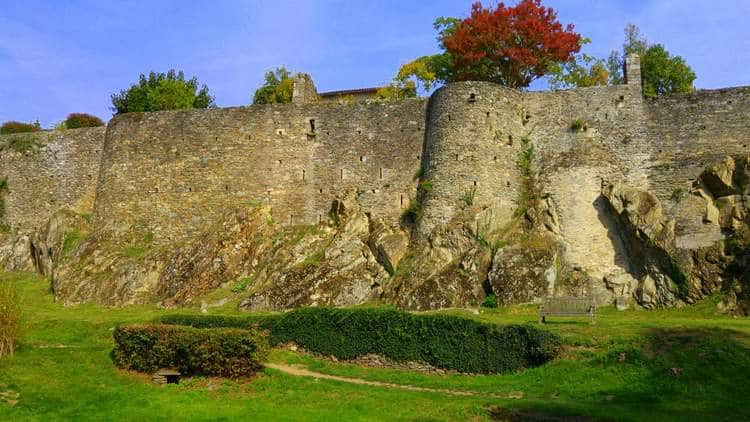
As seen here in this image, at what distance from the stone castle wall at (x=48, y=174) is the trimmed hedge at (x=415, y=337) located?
64.9 feet

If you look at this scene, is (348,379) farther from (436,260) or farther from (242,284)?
(242,284)

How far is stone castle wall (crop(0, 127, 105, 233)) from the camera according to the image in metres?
41.3

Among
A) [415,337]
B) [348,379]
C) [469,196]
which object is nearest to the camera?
[348,379]

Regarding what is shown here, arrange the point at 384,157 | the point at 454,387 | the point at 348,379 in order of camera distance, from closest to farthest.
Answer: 1. the point at 454,387
2. the point at 348,379
3. the point at 384,157

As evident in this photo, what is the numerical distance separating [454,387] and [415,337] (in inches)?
98.6

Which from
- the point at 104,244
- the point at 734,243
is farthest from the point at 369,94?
the point at 734,243

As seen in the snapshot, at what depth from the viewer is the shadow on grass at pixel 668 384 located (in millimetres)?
17766

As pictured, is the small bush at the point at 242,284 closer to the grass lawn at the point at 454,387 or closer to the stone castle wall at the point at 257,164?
the stone castle wall at the point at 257,164

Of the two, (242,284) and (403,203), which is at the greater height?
(403,203)

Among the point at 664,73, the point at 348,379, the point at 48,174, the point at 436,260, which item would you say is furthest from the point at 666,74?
the point at 48,174

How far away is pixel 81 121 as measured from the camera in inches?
1970

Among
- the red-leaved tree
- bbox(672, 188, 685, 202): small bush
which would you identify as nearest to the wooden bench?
bbox(672, 188, 685, 202): small bush

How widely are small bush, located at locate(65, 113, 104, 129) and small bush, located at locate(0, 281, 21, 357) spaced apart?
27.9m

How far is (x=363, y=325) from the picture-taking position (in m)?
23.6
